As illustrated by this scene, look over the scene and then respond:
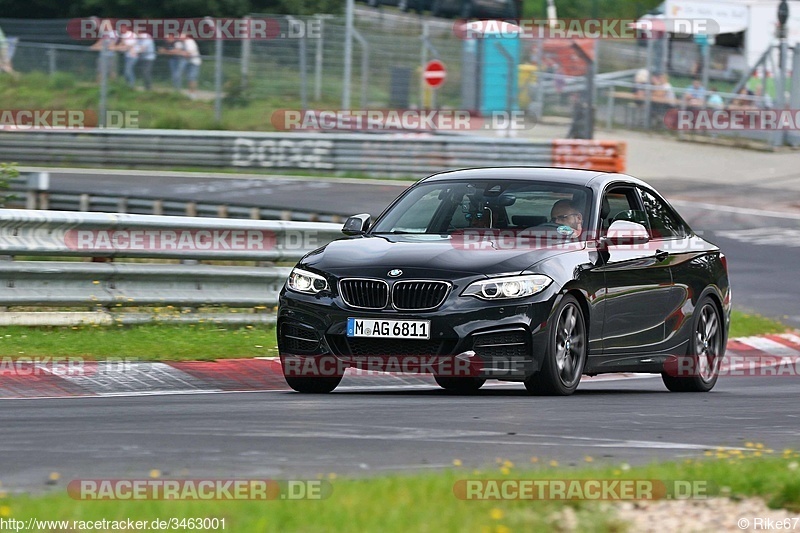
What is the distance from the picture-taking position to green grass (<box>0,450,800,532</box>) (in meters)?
4.93

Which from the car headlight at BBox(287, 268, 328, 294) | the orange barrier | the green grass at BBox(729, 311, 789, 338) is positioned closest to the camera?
the car headlight at BBox(287, 268, 328, 294)

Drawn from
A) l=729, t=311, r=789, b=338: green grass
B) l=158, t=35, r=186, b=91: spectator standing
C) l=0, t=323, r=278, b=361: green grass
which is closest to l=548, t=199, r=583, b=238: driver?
l=0, t=323, r=278, b=361: green grass

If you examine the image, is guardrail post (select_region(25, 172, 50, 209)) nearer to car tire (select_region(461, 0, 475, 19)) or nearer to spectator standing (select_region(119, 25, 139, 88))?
spectator standing (select_region(119, 25, 139, 88))

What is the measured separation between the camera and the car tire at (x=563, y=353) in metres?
9.49

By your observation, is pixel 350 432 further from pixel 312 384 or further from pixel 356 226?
pixel 356 226

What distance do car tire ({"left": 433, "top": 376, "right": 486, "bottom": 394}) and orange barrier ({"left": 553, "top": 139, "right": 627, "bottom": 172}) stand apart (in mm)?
17790

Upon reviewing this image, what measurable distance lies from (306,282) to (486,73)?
25100mm

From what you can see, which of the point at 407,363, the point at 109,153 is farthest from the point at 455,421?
the point at 109,153

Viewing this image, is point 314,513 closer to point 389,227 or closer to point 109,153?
point 389,227

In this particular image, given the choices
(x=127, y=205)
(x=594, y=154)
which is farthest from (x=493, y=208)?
(x=594, y=154)

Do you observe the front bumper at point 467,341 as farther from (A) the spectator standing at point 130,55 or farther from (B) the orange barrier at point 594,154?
(A) the spectator standing at point 130,55

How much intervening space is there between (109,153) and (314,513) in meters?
28.6

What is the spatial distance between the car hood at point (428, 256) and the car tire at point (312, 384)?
76 cm

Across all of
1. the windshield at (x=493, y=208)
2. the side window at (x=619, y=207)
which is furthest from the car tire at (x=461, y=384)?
the side window at (x=619, y=207)
